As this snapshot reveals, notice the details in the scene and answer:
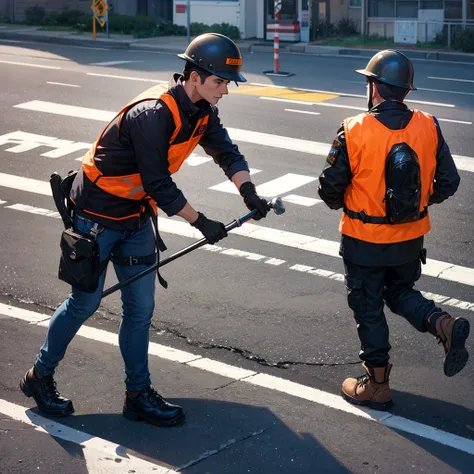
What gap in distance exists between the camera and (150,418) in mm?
5336

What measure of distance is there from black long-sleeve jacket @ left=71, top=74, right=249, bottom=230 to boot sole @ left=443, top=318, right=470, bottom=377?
59.7 inches

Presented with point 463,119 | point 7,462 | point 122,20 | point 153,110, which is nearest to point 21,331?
point 7,462

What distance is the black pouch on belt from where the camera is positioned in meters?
5.22

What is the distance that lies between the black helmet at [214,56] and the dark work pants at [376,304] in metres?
1.25

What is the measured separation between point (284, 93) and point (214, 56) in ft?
42.2

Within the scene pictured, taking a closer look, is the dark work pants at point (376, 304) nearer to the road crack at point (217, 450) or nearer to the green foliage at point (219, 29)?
the road crack at point (217, 450)

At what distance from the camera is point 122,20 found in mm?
31531

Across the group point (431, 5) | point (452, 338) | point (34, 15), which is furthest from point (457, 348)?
point (34, 15)

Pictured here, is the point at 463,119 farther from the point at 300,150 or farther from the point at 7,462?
the point at 7,462

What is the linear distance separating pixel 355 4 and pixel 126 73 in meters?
11.6

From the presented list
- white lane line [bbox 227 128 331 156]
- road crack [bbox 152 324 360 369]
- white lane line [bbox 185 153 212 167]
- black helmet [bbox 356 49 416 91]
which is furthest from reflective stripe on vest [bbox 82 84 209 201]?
white lane line [bbox 227 128 331 156]

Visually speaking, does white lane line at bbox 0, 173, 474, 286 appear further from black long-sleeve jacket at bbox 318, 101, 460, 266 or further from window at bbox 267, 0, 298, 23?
window at bbox 267, 0, 298, 23

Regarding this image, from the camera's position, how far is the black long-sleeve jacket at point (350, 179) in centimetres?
538

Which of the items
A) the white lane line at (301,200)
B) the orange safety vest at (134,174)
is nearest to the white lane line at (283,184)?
the white lane line at (301,200)
